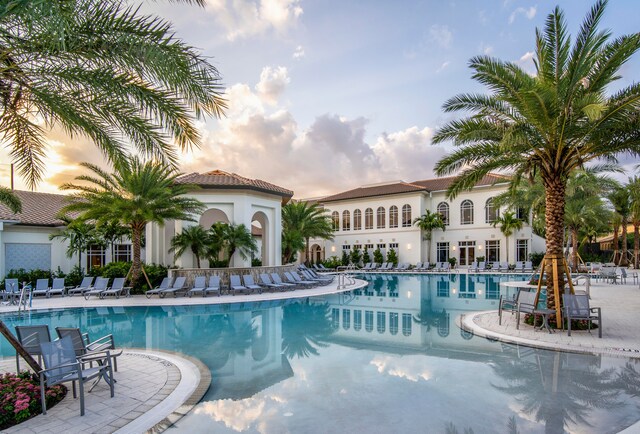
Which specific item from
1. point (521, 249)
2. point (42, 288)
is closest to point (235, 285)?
point (42, 288)

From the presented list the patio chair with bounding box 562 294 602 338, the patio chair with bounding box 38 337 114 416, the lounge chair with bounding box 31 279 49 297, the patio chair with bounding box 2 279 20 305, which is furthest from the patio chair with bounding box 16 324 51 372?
the lounge chair with bounding box 31 279 49 297

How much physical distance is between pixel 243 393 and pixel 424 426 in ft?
9.48

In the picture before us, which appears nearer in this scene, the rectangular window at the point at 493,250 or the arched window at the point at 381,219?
the rectangular window at the point at 493,250

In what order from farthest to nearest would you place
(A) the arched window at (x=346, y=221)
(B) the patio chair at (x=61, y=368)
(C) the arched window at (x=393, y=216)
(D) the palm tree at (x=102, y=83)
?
(A) the arched window at (x=346, y=221), (C) the arched window at (x=393, y=216), (B) the patio chair at (x=61, y=368), (D) the palm tree at (x=102, y=83)

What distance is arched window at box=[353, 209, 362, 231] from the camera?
146ft

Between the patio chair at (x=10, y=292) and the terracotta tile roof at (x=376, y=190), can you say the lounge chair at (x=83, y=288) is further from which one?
the terracotta tile roof at (x=376, y=190)

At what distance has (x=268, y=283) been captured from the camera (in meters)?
20.2

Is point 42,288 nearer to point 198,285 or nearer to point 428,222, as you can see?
point 198,285

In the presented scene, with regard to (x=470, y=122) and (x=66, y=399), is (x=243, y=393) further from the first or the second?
(x=470, y=122)

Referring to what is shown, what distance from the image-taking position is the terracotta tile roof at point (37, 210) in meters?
22.0

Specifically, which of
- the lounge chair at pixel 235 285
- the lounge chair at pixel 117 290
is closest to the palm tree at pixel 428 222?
the lounge chair at pixel 235 285

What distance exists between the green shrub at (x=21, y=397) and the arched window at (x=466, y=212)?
38.0m

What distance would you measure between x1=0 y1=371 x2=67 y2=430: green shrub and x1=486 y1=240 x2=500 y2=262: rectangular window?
37.7 m

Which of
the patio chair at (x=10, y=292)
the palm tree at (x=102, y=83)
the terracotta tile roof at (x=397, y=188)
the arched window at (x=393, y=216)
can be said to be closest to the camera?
the palm tree at (x=102, y=83)
